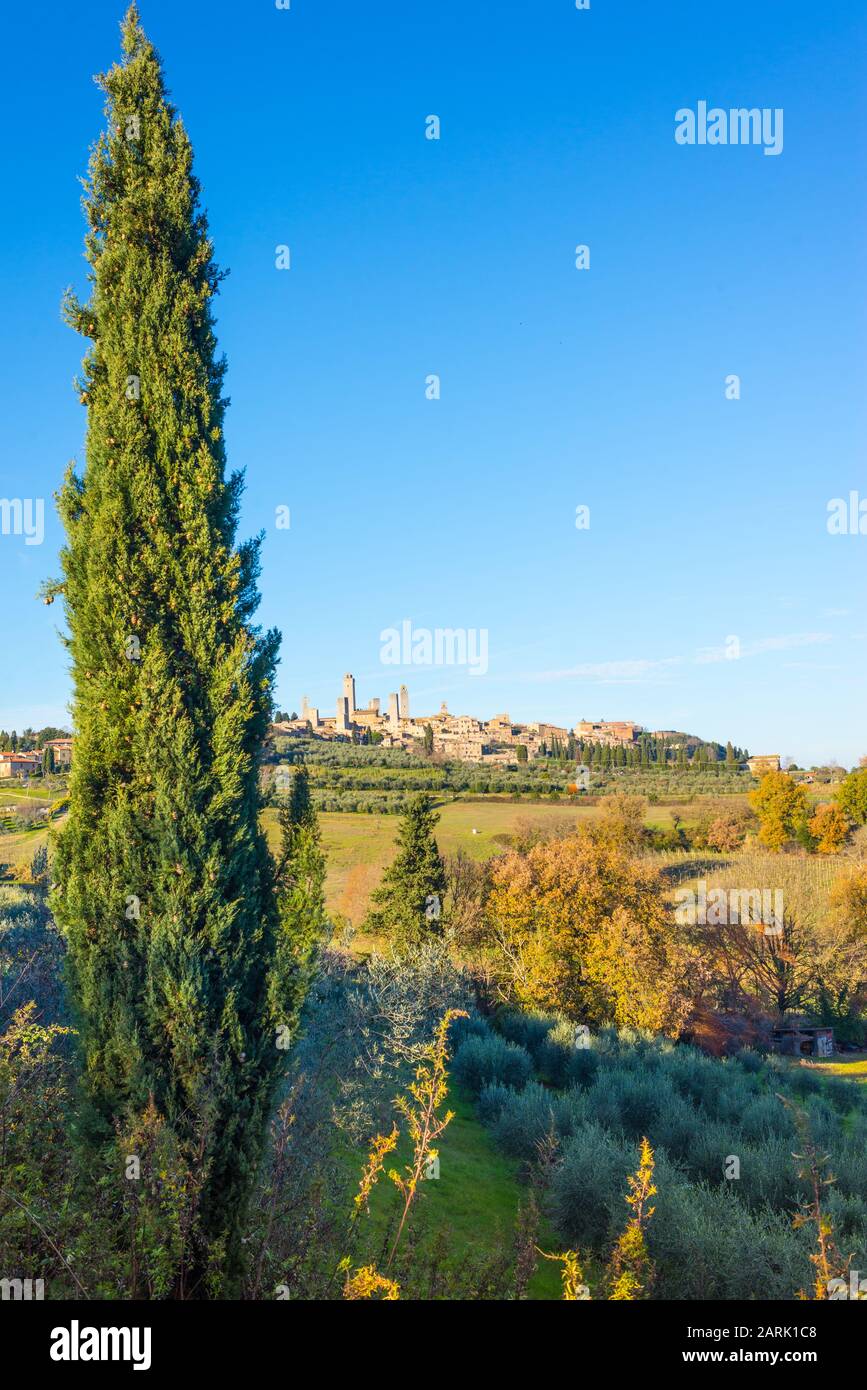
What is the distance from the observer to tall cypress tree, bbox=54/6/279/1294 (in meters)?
5.47

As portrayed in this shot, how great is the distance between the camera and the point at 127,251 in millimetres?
6309

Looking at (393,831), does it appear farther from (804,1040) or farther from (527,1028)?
(527,1028)

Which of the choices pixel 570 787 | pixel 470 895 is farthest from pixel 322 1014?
pixel 570 787

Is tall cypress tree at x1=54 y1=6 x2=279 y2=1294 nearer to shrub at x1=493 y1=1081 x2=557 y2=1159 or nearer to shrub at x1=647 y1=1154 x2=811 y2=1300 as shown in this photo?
shrub at x1=647 y1=1154 x2=811 y2=1300

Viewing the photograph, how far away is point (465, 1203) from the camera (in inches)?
369

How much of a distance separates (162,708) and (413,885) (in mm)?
24899

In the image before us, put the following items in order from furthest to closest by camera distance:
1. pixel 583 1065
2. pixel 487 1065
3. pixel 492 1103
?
→ pixel 583 1065 → pixel 487 1065 → pixel 492 1103

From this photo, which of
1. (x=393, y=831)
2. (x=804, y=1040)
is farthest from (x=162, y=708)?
(x=393, y=831)

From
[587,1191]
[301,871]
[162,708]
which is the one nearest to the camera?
[162,708]

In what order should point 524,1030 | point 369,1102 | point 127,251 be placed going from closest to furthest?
point 127,251 < point 369,1102 < point 524,1030

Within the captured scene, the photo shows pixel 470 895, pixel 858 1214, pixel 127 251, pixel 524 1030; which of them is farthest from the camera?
pixel 470 895
